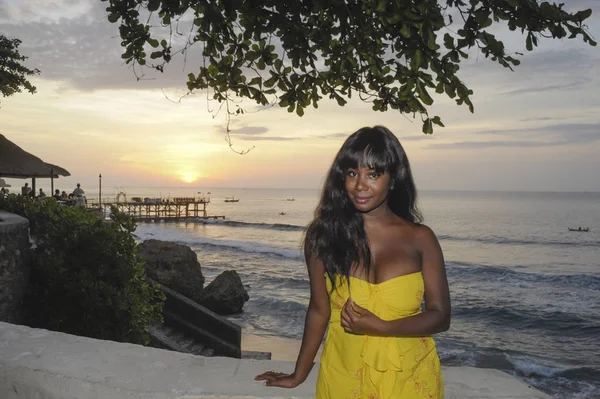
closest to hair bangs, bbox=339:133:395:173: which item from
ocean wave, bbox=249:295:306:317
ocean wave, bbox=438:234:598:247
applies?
ocean wave, bbox=249:295:306:317

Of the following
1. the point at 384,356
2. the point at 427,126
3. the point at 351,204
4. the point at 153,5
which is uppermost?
the point at 153,5

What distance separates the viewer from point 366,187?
2150mm

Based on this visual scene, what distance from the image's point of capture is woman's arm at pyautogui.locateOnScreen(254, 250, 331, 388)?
7.30ft

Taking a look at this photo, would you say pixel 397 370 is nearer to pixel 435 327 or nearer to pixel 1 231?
pixel 435 327

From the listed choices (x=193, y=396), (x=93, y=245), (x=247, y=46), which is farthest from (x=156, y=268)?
(x=193, y=396)

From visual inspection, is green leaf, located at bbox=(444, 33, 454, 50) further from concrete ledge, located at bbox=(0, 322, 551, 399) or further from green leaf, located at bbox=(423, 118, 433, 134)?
concrete ledge, located at bbox=(0, 322, 551, 399)

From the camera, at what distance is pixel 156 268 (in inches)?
537

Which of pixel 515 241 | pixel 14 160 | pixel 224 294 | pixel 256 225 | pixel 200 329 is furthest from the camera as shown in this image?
pixel 256 225

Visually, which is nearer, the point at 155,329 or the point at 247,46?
the point at 247,46

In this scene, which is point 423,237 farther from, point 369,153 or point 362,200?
point 369,153

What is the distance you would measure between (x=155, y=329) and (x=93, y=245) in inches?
147

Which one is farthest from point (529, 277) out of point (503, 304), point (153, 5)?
point (153, 5)

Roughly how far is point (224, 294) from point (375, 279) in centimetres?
1484

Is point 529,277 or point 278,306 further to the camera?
point 529,277
